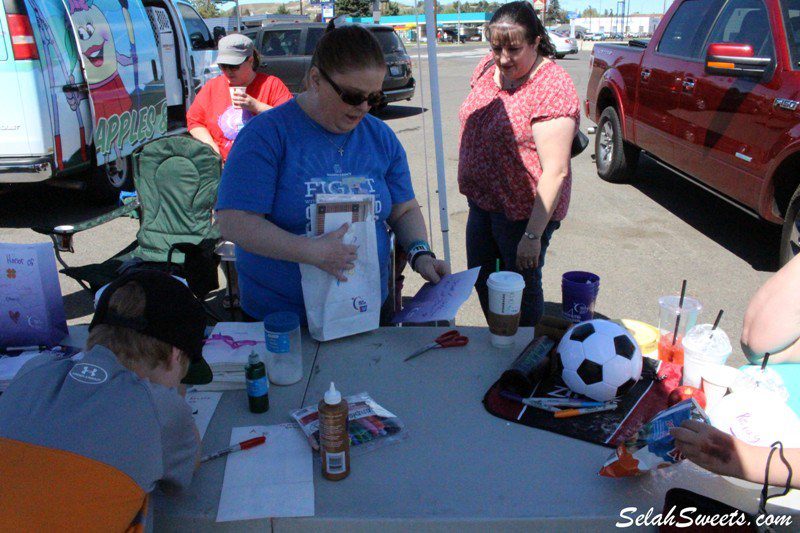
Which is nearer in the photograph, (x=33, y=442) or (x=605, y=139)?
(x=33, y=442)

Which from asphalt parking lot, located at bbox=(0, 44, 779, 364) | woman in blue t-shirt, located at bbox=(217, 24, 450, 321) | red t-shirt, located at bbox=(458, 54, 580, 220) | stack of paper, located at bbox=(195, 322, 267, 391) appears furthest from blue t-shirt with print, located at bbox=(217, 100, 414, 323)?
asphalt parking lot, located at bbox=(0, 44, 779, 364)

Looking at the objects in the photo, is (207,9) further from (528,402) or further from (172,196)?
(528,402)

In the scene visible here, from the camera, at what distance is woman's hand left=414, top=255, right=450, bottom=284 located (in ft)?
7.52

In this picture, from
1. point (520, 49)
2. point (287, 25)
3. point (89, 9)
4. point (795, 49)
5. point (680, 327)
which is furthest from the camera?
point (287, 25)

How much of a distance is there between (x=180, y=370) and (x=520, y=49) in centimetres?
178

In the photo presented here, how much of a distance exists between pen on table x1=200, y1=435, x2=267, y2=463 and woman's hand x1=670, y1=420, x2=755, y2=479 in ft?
3.26

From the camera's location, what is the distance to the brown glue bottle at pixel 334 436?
4.72 ft

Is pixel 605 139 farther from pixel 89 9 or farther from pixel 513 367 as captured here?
pixel 513 367

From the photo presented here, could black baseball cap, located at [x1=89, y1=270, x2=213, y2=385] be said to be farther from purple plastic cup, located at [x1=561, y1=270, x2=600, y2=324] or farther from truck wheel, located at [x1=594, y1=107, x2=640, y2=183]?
truck wheel, located at [x1=594, y1=107, x2=640, y2=183]

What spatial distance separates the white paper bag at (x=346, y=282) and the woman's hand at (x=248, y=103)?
94.7 inches

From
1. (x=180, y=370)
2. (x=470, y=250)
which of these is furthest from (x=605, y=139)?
(x=180, y=370)

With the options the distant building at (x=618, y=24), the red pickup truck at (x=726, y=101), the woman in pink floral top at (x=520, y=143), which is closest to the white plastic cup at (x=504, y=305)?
the woman in pink floral top at (x=520, y=143)

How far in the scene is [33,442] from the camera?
46.6 inches

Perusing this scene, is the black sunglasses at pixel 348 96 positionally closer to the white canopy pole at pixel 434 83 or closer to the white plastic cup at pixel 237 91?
the white canopy pole at pixel 434 83
